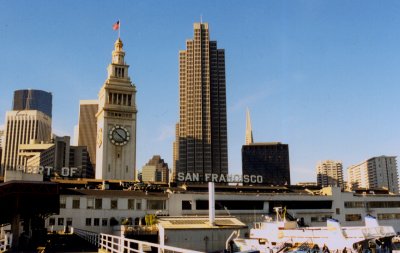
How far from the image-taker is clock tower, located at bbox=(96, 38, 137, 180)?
158625 mm

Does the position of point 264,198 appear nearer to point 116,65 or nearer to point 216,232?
point 216,232

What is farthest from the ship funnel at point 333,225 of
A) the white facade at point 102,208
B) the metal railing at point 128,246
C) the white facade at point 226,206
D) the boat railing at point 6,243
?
the white facade at point 102,208

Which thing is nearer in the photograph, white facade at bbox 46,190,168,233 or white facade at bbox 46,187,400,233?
white facade at bbox 46,190,168,233

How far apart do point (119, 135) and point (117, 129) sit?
2293 millimetres

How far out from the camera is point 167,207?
107375 mm

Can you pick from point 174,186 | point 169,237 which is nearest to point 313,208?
point 174,186

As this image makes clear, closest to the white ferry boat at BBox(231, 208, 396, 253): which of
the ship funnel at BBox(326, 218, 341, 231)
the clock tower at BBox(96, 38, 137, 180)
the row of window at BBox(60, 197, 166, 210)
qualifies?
the ship funnel at BBox(326, 218, 341, 231)

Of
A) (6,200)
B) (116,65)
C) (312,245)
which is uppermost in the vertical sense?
(116,65)

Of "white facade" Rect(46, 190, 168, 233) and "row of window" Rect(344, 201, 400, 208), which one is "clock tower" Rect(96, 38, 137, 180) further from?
"row of window" Rect(344, 201, 400, 208)

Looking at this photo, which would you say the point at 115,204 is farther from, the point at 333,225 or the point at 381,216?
the point at 381,216

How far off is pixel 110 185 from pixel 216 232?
40.6m

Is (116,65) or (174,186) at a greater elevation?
(116,65)

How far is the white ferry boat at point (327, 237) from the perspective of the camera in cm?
6600

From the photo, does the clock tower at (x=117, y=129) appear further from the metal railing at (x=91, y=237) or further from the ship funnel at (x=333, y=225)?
the ship funnel at (x=333, y=225)
